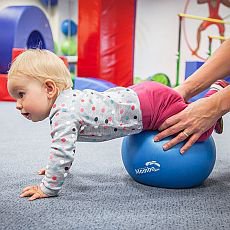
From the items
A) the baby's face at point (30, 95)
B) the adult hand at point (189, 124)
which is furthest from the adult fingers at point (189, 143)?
the baby's face at point (30, 95)

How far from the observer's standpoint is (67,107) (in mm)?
1044

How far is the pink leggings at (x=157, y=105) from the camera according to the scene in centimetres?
115

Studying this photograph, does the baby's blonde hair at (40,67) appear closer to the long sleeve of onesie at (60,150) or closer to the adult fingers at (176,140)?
the long sleeve of onesie at (60,150)

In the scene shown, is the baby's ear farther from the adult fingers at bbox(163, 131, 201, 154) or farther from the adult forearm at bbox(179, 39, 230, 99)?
the adult forearm at bbox(179, 39, 230, 99)

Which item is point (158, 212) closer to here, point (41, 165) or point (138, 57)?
point (41, 165)

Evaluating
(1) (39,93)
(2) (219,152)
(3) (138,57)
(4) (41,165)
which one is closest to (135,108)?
(1) (39,93)

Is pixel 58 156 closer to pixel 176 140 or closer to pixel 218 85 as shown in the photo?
pixel 176 140

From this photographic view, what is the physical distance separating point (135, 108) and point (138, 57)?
5.06 metres

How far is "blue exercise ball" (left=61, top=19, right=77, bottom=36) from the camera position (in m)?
6.32

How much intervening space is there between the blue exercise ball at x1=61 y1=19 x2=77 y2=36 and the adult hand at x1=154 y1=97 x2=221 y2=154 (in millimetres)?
5442

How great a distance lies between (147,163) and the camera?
113 centimetres

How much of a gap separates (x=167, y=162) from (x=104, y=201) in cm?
22

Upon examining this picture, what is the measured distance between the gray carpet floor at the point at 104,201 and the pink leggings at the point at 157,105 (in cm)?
19

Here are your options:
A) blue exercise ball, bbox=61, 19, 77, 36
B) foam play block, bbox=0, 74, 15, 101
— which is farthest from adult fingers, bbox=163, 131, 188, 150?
blue exercise ball, bbox=61, 19, 77, 36
